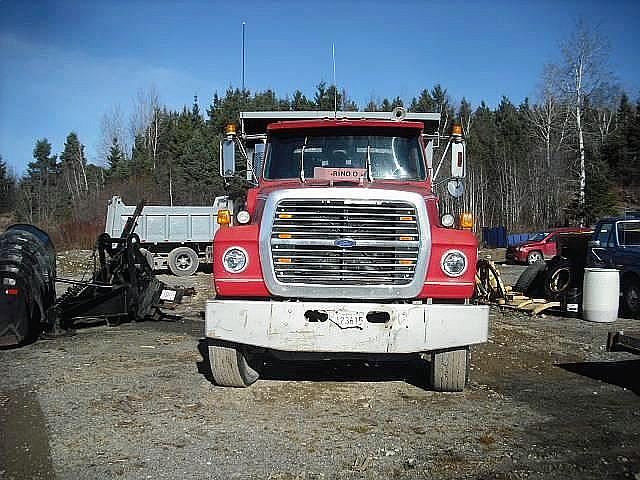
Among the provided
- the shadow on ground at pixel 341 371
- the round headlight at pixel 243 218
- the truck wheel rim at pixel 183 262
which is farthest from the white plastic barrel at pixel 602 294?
the truck wheel rim at pixel 183 262

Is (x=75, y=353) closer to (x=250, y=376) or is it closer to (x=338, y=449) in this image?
(x=250, y=376)

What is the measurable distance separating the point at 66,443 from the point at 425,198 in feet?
12.1

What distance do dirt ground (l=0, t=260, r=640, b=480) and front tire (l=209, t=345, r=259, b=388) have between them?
0.10 metres

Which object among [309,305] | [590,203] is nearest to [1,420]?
[309,305]

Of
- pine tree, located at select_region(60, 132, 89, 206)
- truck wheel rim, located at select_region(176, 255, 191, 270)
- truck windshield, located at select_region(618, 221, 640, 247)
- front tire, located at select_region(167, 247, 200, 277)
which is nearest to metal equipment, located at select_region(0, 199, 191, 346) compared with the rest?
truck windshield, located at select_region(618, 221, 640, 247)

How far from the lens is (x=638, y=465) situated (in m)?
4.43

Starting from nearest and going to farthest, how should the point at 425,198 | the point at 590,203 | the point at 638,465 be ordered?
the point at 638,465
the point at 425,198
the point at 590,203

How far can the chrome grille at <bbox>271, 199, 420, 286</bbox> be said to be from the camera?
5.67 m

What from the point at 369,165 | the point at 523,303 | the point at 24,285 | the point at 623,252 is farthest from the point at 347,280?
the point at 623,252

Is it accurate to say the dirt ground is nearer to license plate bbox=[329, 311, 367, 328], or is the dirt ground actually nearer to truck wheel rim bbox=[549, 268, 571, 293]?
license plate bbox=[329, 311, 367, 328]

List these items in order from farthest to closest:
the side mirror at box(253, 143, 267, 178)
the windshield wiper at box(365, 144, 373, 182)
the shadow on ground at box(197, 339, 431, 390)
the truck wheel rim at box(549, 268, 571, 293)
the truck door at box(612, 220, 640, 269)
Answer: the truck wheel rim at box(549, 268, 571, 293) → the truck door at box(612, 220, 640, 269) → the side mirror at box(253, 143, 267, 178) → the shadow on ground at box(197, 339, 431, 390) → the windshield wiper at box(365, 144, 373, 182)

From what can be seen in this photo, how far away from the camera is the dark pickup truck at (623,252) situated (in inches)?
484

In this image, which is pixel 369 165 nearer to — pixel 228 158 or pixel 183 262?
pixel 228 158

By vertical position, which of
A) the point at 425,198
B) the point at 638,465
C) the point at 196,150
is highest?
the point at 196,150
